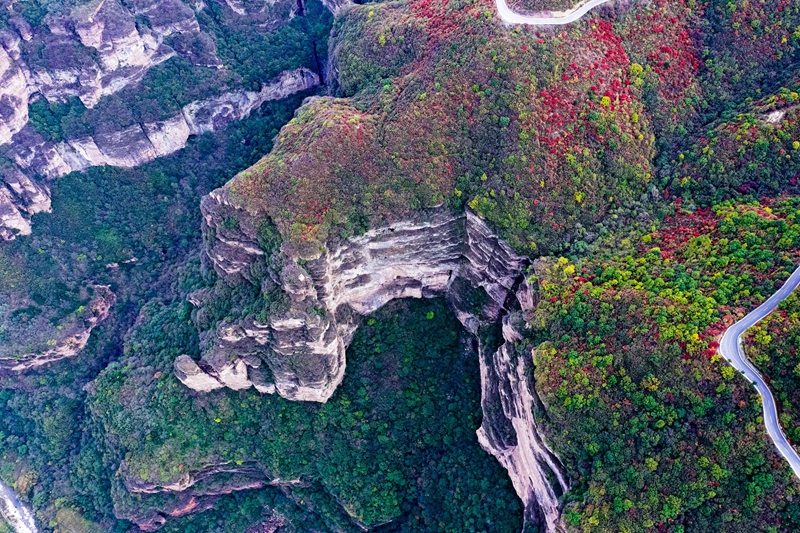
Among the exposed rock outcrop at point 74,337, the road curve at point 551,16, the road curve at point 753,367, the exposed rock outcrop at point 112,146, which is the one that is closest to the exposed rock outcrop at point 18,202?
the exposed rock outcrop at point 112,146

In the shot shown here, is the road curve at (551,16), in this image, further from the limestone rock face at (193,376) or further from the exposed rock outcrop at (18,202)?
the exposed rock outcrop at (18,202)

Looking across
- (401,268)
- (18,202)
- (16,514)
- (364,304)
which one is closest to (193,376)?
(364,304)

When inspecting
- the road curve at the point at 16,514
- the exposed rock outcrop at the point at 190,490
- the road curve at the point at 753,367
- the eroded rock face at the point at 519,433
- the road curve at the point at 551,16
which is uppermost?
the road curve at the point at 551,16

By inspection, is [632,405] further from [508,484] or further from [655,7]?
[655,7]

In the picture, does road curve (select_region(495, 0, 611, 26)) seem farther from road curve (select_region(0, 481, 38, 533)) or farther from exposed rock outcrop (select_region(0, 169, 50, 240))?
road curve (select_region(0, 481, 38, 533))

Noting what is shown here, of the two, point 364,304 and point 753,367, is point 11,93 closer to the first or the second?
point 364,304

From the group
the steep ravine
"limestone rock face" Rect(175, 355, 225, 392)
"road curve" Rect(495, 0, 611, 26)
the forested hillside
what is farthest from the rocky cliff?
"limestone rock face" Rect(175, 355, 225, 392)
